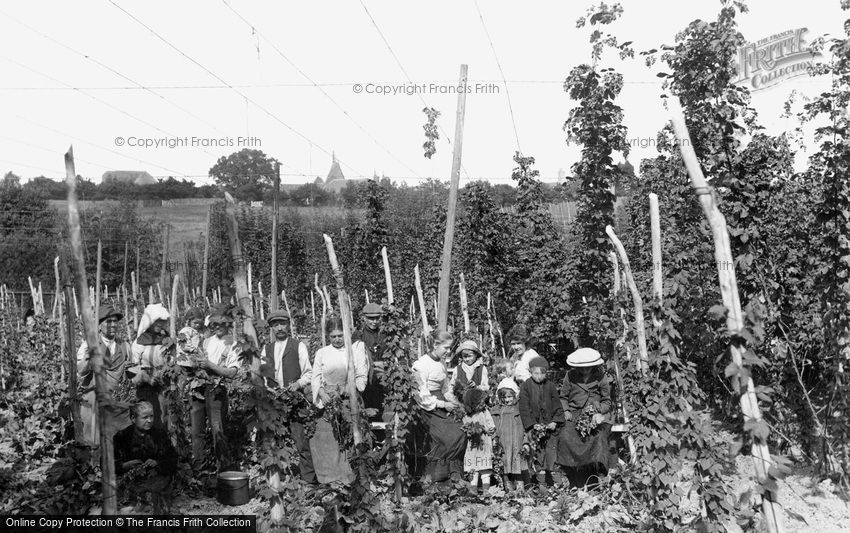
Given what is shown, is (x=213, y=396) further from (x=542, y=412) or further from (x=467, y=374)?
(x=542, y=412)

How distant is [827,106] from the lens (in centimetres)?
657

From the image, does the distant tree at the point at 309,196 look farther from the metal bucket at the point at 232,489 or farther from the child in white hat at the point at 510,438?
A: the metal bucket at the point at 232,489

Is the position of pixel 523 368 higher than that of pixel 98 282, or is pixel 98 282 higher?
pixel 98 282

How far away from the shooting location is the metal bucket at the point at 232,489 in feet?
19.5

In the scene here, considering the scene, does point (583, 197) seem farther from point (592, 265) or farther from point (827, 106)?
point (827, 106)

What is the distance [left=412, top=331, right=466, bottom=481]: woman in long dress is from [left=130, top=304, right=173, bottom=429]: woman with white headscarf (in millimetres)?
2468

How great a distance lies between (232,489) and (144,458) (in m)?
0.91

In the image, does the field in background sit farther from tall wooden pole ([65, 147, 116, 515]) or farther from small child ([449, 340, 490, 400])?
tall wooden pole ([65, 147, 116, 515])

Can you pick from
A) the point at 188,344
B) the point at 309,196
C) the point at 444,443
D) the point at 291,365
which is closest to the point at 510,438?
the point at 444,443

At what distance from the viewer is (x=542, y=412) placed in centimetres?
661

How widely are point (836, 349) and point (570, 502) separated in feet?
9.48

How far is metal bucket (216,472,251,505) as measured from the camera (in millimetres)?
5957

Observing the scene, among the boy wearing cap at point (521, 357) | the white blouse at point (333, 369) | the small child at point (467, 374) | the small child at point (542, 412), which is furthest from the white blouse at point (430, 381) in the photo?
the boy wearing cap at point (521, 357)

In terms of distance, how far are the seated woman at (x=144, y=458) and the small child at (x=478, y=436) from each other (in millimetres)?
2680
